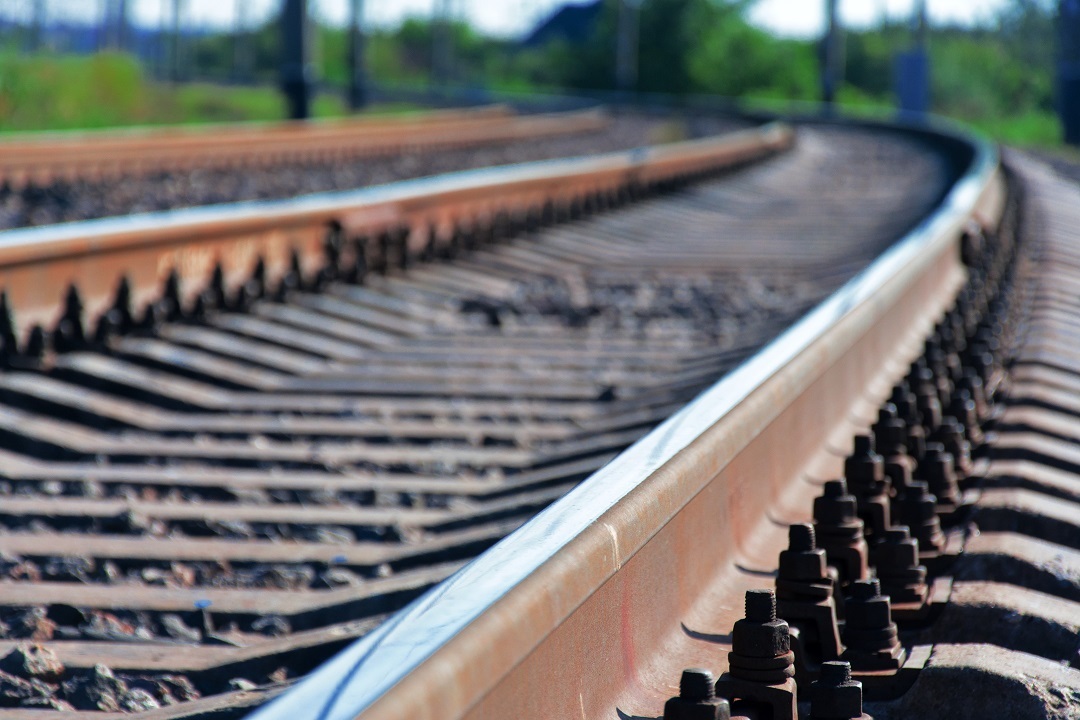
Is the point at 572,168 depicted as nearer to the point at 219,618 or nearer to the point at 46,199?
the point at 46,199

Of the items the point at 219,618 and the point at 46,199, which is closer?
the point at 219,618

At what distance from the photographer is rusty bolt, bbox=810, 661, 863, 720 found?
5.89 ft

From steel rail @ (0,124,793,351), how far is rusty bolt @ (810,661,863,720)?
12.2 ft

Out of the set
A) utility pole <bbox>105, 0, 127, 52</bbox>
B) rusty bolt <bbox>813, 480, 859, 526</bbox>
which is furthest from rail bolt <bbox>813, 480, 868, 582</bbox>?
utility pole <bbox>105, 0, 127, 52</bbox>

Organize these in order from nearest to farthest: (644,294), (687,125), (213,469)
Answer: (213,469) → (644,294) → (687,125)

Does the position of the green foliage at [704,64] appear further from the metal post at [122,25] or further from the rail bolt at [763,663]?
the rail bolt at [763,663]

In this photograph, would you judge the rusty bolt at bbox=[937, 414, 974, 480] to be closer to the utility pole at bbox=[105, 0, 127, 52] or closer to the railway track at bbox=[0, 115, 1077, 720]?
the railway track at bbox=[0, 115, 1077, 720]

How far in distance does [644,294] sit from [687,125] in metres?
24.4

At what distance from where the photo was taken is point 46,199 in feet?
33.3

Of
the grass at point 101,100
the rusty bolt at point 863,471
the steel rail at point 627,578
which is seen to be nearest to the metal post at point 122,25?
the grass at point 101,100

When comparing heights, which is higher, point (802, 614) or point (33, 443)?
point (802, 614)

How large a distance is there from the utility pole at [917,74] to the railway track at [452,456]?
101 ft

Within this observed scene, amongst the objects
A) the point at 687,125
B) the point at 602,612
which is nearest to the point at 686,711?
the point at 602,612

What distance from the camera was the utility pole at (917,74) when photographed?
37938 mm
